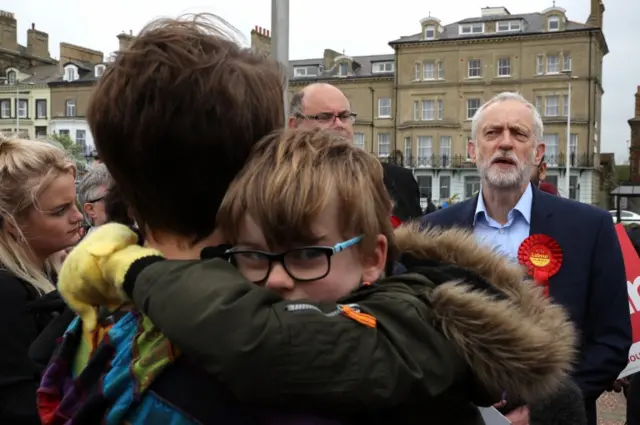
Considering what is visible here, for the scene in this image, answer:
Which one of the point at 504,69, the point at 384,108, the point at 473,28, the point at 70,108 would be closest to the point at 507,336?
the point at 504,69

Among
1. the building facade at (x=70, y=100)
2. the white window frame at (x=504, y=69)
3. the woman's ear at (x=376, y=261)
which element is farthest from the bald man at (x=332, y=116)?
the building facade at (x=70, y=100)

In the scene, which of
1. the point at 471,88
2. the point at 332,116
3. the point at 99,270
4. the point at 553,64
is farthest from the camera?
the point at 471,88

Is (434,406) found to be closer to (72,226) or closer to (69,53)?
(72,226)

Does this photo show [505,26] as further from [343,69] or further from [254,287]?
[254,287]

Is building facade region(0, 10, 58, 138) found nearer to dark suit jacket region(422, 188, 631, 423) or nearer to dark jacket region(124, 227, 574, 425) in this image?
dark suit jacket region(422, 188, 631, 423)

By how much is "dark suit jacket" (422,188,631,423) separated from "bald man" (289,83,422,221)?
1.34 meters

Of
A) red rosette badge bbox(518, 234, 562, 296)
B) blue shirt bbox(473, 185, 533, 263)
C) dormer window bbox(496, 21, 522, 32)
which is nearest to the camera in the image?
red rosette badge bbox(518, 234, 562, 296)

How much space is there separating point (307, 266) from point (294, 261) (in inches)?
1.1

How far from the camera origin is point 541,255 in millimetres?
3145

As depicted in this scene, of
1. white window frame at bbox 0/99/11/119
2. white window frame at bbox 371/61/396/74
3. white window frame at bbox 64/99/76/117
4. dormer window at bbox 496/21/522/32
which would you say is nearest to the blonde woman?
dormer window at bbox 496/21/522/32

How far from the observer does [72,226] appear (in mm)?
3273

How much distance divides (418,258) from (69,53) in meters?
62.4

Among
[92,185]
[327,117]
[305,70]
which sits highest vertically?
[305,70]

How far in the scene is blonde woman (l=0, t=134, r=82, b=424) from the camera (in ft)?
7.29
